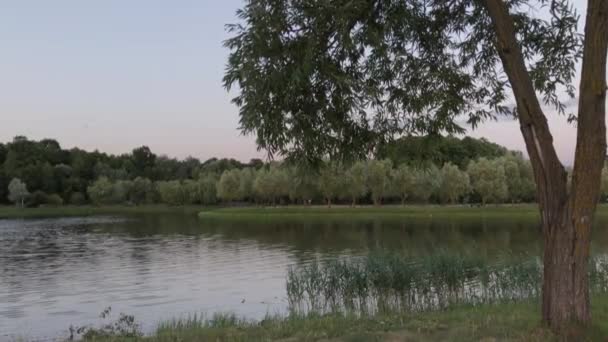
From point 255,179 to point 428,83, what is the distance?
81264 mm

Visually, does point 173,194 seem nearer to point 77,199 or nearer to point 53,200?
point 77,199

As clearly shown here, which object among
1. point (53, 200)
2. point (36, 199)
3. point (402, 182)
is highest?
point (402, 182)

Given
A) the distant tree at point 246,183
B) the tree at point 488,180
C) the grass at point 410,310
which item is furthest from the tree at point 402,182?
the grass at point 410,310

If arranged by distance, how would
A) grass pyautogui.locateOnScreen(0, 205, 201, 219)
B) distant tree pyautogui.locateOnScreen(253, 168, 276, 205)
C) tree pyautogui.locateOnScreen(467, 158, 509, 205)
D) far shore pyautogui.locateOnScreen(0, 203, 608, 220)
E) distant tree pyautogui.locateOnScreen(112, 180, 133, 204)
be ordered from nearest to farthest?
1. far shore pyautogui.locateOnScreen(0, 203, 608, 220)
2. tree pyautogui.locateOnScreen(467, 158, 509, 205)
3. distant tree pyautogui.locateOnScreen(253, 168, 276, 205)
4. grass pyautogui.locateOnScreen(0, 205, 201, 219)
5. distant tree pyautogui.locateOnScreen(112, 180, 133, 204)

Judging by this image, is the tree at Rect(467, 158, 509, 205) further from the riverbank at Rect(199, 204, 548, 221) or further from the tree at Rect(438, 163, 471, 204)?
the riverbank at Rect(199, 204, 548, 221)

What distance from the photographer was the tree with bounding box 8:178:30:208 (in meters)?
116

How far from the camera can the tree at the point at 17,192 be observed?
116 metres

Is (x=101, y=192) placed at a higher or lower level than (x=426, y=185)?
higher

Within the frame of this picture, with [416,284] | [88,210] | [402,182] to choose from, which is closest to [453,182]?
[402,182]

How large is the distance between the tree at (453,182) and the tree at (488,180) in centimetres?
176

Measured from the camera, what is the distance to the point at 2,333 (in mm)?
14305

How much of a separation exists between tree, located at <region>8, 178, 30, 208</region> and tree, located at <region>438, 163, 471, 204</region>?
281ft

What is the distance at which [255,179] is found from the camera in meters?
91.1

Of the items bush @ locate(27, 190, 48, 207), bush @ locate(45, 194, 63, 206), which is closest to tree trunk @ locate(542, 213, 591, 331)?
bush @ locate(27, 190, 48, 207)
